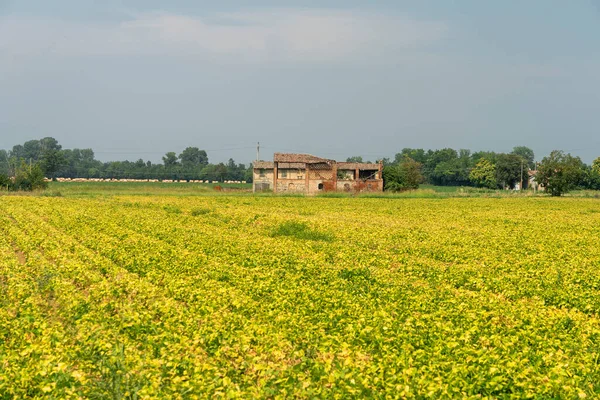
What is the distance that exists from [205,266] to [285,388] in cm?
947

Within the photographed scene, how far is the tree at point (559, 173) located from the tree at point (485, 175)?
4310 cm

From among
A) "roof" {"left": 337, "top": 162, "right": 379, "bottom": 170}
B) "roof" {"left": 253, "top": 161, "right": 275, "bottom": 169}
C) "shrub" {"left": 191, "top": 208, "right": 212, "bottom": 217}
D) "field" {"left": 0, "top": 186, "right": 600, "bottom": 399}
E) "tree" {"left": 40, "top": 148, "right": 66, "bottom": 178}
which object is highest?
"tree" {"left": 40, "top": 148, "right": 66, "bottom": 178}

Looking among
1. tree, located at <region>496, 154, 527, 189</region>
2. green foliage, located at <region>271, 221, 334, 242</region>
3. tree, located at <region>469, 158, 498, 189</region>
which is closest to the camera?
green foliage, located at <region>271, 221, 334, 242</region>

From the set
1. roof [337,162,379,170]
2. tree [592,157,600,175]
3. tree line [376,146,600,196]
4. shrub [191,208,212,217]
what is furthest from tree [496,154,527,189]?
shrub [191,208,212,217]

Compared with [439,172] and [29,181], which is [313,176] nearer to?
[29,181]

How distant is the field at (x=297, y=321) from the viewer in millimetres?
7242

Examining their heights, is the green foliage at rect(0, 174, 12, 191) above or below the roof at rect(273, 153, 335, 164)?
below

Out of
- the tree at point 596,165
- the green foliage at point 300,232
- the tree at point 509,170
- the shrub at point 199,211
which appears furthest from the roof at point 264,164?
the tree at point 596,165

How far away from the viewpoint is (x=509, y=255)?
768 inches

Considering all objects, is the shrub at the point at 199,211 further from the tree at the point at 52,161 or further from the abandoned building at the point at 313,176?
the tree at the point at 52,161

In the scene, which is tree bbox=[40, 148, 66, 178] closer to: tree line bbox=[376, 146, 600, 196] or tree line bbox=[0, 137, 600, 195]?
tree line bbox=[0, 137, 600, 195]

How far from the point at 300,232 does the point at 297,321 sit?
51.8 feet

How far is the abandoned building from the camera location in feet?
261

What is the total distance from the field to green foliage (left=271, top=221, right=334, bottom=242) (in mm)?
3433
